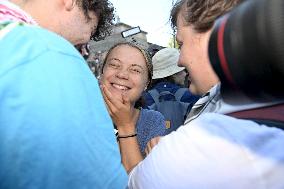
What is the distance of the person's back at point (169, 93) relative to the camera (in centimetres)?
426

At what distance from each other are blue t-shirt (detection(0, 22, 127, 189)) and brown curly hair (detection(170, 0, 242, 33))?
86cm

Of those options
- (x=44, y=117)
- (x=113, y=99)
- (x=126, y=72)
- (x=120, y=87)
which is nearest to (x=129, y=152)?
(x=113, y=99)

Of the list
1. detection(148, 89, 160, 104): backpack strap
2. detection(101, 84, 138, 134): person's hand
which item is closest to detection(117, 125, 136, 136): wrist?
detection(101, 84, 138, 134): person's hand

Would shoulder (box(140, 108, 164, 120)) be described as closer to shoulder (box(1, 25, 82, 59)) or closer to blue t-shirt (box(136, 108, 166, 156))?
blue t-shirt (box(136, 108, 166, 156))

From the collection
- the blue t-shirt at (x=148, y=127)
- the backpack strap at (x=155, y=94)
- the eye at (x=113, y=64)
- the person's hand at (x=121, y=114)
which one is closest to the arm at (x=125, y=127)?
the person's hand at (x=121, y=114)

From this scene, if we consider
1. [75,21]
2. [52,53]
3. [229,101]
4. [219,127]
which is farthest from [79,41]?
[229,101]

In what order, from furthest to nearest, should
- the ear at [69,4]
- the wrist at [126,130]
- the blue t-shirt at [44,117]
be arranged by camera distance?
the wrist at [126,130], the ear at [69,4], the blue t-shirt at [44,117]

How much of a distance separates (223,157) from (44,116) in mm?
545

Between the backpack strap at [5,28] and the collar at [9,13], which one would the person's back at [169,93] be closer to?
the collar at [9,13]

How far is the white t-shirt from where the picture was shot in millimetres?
1189

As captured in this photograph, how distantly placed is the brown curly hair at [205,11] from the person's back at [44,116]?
33.8 inches

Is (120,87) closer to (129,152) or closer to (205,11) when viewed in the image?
(129,152)

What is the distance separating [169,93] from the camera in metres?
4.52

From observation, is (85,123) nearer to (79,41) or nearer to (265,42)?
(265,42)
